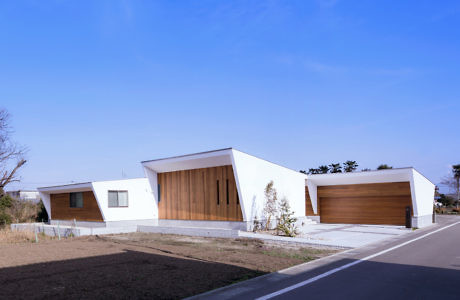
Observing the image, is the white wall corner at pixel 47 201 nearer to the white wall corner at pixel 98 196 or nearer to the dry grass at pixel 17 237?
the dry grass at pixel 17 237

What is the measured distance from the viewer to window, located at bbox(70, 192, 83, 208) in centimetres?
2354

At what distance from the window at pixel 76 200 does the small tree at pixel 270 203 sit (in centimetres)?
1259


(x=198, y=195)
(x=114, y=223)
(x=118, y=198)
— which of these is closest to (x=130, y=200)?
(x=118, y=198)

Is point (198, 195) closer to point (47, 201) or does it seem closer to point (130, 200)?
point (130, 200)

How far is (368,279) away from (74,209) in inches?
836

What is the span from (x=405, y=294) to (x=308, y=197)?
703 inches

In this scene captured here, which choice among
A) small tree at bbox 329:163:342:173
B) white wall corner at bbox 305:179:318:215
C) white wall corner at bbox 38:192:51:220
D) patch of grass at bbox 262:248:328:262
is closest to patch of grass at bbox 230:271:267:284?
patch of grass at bbox 262:248:328:262

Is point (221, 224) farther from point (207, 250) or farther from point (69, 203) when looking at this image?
point (69, 203)

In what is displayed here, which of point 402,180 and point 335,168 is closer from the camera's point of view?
point 402,180

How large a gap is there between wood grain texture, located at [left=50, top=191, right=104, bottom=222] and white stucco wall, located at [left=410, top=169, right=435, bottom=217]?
18027 millimetres

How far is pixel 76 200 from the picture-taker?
2391 centimetres

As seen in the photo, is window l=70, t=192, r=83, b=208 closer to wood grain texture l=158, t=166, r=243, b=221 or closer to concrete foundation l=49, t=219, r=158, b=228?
concrete foundation l=49, t=219, r=158, b=228

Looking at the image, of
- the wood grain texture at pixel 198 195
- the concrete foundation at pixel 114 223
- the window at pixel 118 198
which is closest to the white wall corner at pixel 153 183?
the wood grain texture at pixel 198 195

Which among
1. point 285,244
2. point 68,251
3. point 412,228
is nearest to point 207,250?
point 285,244
